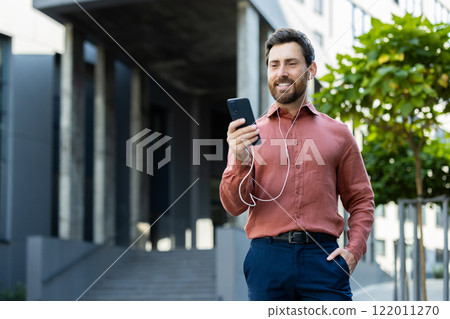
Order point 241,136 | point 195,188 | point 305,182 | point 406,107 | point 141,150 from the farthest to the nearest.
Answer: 1. point 195,188
2. point 141,150
3. point 406,107
4. point 305,182
5. point 241,136

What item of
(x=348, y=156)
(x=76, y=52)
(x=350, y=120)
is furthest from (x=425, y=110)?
(x=76, y=52)

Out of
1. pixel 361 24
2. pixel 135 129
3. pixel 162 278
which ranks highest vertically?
pixel 361 24

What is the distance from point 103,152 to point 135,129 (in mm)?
2050

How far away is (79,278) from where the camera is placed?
1465cm

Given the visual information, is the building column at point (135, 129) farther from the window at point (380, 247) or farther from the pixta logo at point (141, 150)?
the window at point (380, 247)

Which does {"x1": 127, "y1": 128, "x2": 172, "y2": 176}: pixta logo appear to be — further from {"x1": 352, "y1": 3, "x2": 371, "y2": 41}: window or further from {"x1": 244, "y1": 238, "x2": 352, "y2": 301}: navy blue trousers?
{"x1": 244, "y1": 238, "x2": 352, "y2": 301}: navy blue trousers

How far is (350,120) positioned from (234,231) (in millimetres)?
6135

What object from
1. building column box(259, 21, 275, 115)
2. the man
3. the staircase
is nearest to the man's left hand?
the man

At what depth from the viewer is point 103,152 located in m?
17.2

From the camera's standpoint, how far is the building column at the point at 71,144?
15211 mm

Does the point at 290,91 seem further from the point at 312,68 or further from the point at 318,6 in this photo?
the point at 318,6

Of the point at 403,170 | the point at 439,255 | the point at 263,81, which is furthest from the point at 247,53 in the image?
the point at 439,255
